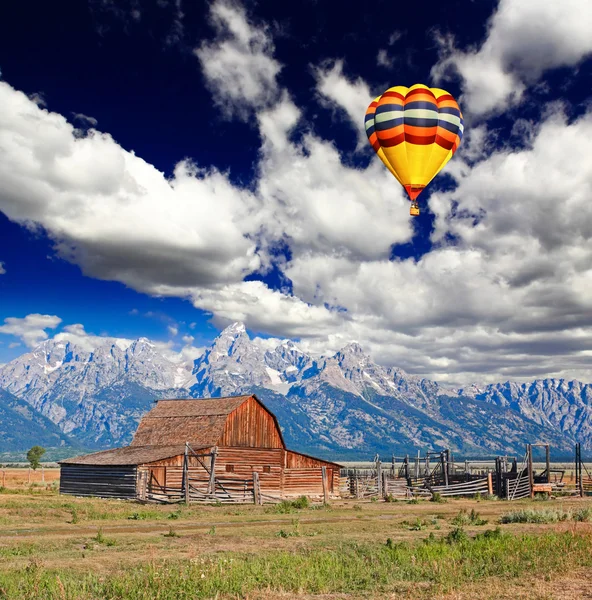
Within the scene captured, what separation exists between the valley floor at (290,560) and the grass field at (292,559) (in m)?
0.04

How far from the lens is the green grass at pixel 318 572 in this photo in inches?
492

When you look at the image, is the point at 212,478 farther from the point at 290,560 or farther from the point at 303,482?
the point at 290,560

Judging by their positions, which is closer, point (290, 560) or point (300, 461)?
point (290, 560)

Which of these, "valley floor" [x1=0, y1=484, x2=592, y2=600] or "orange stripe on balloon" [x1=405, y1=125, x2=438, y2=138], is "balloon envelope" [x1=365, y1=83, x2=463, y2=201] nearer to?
"orange stripe on balloon" [x1=405, y1=125, x2=438, y2=138]

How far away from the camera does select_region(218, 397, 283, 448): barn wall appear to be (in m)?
49.7

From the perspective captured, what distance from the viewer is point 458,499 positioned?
46531 millimetres

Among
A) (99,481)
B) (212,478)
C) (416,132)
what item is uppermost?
(416,132)

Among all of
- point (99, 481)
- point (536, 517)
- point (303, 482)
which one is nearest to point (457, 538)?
point (536, 517)

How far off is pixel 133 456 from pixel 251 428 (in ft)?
31.6

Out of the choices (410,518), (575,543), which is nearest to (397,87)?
(410,518)

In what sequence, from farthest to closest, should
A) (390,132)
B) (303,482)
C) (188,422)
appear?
(303,482)
(188,422)
(390,132)

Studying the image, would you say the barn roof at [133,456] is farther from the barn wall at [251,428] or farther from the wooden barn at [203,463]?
the barn wall at [251,428]

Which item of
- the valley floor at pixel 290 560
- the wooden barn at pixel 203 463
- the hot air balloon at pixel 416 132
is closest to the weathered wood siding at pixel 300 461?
the wooden barn at pixel 203 463

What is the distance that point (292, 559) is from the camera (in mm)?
16328
